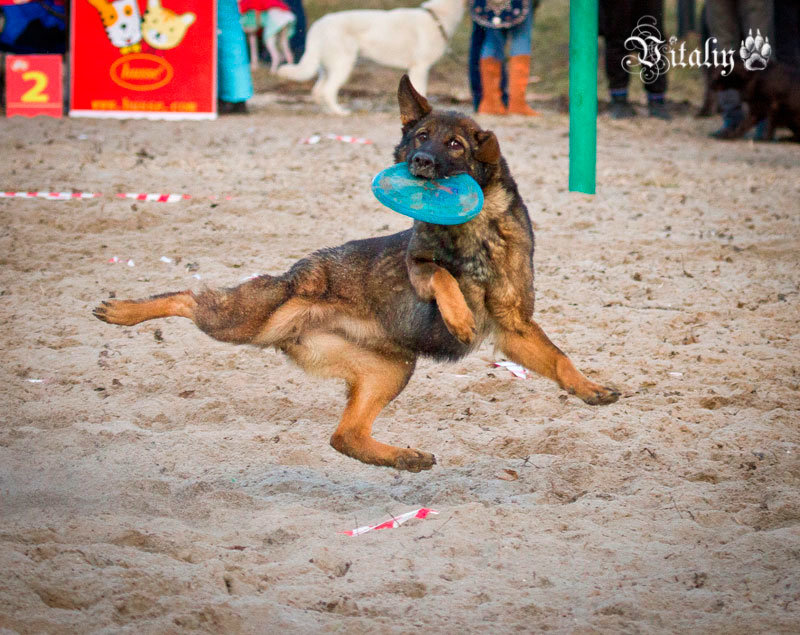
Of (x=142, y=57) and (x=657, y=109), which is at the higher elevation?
(x=142, y=57)

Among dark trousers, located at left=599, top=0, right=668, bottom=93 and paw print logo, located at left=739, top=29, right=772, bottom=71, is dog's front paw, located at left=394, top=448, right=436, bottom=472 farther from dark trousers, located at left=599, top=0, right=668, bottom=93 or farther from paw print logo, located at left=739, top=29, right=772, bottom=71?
dark trousers, located at left=599, top=0, right=668, bottom=93

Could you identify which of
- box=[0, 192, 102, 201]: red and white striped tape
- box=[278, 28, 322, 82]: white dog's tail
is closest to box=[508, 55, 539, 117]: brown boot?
box=[278, 28, 322, 82]: white dog's tail

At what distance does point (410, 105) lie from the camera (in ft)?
14.5

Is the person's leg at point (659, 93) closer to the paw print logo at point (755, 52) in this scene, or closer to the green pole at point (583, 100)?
the paw print logo at point (755, 52)

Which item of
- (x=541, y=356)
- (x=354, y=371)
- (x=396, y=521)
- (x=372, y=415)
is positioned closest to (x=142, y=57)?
(x=354, y=371)

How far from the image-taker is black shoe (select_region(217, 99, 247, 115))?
12.6m

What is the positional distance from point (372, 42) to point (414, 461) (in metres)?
10.1

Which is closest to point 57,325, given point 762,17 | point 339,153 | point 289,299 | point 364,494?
point 289,299

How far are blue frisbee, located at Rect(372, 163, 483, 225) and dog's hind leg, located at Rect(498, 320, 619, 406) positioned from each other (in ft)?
1.95

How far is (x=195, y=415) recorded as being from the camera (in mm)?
4496

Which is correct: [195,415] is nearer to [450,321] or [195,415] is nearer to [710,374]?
[450,321]

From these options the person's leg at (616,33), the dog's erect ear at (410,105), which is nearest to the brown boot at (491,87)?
the person's leg at (616,33)

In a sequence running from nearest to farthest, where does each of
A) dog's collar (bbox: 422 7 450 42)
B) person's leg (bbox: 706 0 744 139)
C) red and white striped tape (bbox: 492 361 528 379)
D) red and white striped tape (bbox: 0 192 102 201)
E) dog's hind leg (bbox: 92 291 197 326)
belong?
dog's hind leg (bbox: 92 291 197 326)
red and white striped tape (bbox: 492 361 528 379)
red and white striped tape (bbox: 0 192 102 201)
person's leg (bbox: 706 0 744 139)
dog's collar (bbox: 422 7 450 42)

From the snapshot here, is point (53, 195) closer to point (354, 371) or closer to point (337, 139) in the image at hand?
point (337, 139)
